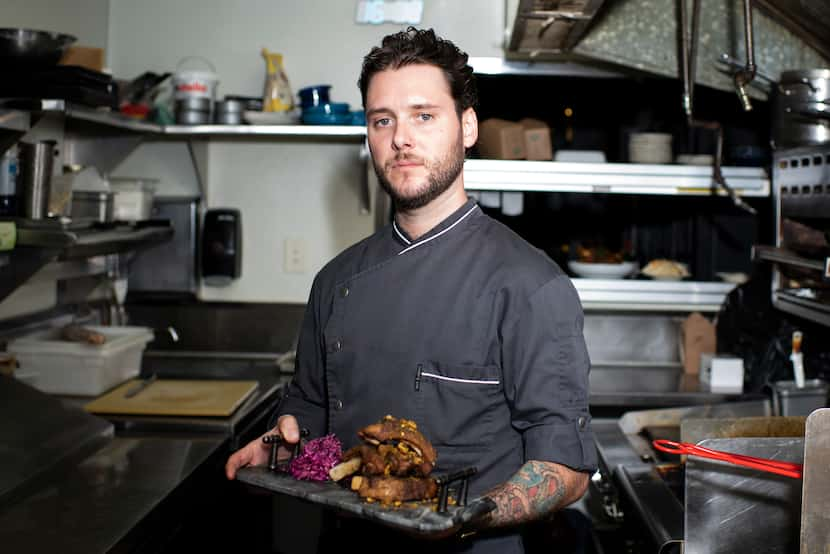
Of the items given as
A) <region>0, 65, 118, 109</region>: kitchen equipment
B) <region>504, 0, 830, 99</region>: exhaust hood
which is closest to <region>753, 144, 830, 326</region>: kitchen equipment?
<region>504, 0, 830, 99</region>: exhaust hood

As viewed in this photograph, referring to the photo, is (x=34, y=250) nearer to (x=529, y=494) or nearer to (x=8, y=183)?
(x=8, y=183)

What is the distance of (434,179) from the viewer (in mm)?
1626

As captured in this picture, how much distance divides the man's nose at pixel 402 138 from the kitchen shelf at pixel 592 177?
148 cm

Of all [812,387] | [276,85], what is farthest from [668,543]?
[276,85]

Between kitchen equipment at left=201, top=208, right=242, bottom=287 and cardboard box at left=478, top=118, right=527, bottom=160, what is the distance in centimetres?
107

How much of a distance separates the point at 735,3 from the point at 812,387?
1258mm

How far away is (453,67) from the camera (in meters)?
1.66

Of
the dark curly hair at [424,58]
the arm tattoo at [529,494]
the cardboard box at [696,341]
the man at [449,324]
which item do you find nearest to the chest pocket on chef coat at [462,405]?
the man at [449,324]

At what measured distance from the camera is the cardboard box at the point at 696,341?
3346mm

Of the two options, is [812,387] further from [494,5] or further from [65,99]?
[65,99]

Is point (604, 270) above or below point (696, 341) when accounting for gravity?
above

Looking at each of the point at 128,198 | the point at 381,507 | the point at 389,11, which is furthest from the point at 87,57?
the point at 381,507

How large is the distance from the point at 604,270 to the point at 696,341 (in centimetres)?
49

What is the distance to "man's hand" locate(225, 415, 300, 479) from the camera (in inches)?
62.8
